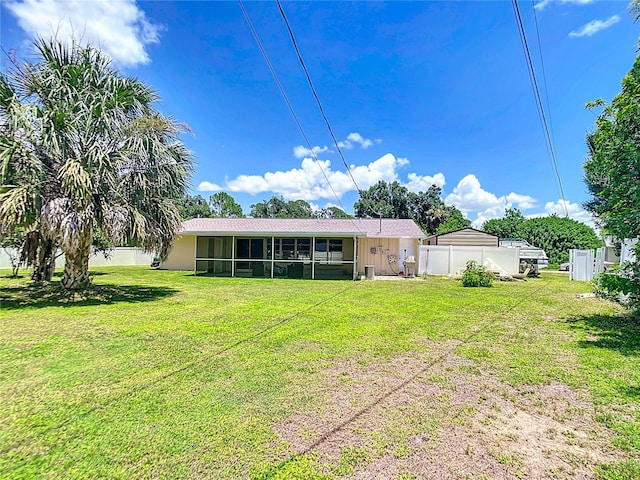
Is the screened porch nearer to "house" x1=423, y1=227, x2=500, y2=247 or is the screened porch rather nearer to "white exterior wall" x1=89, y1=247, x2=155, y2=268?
"white exterior wall" x1=89, y1=247, x2=155, y2=268

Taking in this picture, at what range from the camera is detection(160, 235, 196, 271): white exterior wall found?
20359 mm

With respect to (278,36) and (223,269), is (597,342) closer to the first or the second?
(278,36)

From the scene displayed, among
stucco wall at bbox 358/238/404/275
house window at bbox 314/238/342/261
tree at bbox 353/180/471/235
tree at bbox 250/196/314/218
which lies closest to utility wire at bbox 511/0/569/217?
stucco wall at bbox 358/238/404/275

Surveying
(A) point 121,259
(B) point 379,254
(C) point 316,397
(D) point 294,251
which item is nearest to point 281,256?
(D) point 294,251

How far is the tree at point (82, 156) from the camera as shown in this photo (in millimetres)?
8117

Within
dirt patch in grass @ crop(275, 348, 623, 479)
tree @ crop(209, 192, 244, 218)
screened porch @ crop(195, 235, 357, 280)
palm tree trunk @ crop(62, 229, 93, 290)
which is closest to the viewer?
dirt patch in grass @ crop(275, 348, 623, 479)

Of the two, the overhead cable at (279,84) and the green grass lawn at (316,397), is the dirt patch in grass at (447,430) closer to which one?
the green grass lawn at (316,397)

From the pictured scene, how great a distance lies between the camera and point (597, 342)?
5.68 m

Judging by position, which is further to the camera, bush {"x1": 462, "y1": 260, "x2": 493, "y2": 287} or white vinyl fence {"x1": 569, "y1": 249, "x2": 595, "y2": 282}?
white vinyl fence {"x1": 569, "y1": 249, "x2": 595, "y2": 282}

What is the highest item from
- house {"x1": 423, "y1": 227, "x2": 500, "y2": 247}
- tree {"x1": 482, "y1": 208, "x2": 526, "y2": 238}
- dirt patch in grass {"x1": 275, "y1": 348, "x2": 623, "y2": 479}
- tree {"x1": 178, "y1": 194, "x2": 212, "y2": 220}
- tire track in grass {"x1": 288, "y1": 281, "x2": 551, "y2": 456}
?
tree {"x1": 178, "y1": 194, "x2": 212, "y2": 220}

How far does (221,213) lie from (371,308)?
44658 millimetres

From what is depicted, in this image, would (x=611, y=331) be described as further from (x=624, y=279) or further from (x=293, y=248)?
(x=293, y=248)

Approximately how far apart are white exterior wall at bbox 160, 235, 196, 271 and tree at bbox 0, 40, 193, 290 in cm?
998

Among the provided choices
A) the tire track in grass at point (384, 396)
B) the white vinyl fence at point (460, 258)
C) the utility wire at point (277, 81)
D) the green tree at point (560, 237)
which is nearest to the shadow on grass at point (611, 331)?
the tire track in grass at point (384, 396)
